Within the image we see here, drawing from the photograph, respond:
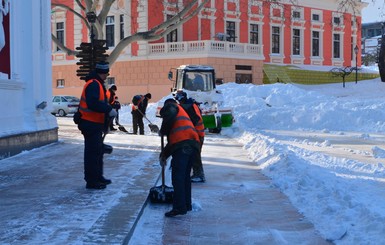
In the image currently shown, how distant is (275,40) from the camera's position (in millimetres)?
47875

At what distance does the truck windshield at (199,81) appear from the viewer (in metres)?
24.1

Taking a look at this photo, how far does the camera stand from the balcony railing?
125 feet

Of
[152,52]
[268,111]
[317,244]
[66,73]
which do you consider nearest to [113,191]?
[317,244]

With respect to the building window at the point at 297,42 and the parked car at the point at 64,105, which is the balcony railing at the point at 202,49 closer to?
the parked car at the point at 64,105

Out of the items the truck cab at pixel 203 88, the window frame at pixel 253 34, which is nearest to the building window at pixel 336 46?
the window frame at pixel 253 34

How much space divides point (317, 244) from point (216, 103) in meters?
16.9

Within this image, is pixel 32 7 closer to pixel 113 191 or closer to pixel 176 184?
pixel 113 191

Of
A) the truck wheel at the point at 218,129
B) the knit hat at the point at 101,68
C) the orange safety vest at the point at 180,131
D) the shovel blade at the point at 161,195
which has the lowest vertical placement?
the shovel blade at the point at 161,195

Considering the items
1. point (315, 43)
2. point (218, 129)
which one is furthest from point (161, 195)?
point (315, 43)

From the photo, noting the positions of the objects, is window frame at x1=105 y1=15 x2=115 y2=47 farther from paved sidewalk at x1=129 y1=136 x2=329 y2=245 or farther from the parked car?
paved sidewalk at x1=129 y1=136 x2=329 y2=245

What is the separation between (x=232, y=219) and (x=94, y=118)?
99.3 inches

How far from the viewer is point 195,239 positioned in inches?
254

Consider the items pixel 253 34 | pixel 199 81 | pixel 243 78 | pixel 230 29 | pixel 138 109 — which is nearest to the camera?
pixel 138 109

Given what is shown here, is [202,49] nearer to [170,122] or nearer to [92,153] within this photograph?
[92,153]
